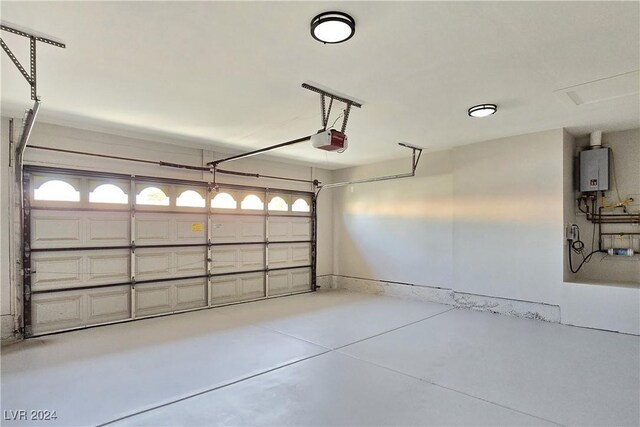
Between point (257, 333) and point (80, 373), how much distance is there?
1.88 meters

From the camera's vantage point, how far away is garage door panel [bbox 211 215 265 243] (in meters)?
6.06

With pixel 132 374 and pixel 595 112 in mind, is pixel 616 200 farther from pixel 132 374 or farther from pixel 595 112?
pixel 132 374

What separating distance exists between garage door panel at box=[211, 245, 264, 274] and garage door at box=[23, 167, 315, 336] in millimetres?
18

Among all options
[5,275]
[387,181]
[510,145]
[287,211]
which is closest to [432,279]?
[387,181]

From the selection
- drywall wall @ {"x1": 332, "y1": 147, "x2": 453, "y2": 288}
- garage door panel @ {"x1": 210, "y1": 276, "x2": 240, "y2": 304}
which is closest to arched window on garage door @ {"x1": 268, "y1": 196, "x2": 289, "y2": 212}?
drywall wall @ {"x1": 332, "y1": 147, "x2": 453, "y2": 288}

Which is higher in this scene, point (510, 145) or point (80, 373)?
point (510, 145)

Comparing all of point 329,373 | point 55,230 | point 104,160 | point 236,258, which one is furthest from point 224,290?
point 329,373

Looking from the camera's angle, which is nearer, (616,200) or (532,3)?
(532,3)

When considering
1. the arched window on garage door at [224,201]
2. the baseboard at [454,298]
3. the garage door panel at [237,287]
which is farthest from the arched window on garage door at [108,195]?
the baseboard at [454,298]

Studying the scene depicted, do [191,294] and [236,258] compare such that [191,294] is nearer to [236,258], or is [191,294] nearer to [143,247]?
[236,258]

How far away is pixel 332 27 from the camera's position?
2.25m

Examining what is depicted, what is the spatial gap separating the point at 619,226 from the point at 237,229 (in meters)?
6.01

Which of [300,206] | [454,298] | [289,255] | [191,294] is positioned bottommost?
[454,298]

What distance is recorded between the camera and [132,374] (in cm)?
315
